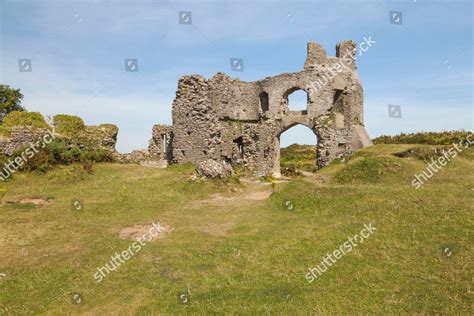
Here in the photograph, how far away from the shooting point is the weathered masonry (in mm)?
25094

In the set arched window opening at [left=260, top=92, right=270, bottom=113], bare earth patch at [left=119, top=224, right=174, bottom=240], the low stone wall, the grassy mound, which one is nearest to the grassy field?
bare earth patch at [left=119, top=224, right=174, bottom=240]

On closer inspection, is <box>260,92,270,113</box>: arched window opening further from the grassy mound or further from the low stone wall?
the low stone wall

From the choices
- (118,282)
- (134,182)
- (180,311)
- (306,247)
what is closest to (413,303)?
(306,247)

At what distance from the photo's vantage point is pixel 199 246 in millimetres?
10352

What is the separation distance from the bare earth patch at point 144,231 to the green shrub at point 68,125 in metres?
13.1

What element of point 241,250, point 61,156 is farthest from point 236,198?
point 61,156

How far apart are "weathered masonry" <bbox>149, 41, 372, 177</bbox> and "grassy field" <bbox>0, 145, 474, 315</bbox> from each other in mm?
9099

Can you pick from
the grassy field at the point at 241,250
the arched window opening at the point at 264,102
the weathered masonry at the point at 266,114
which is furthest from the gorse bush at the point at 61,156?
the arched window opening at the point at 264,102

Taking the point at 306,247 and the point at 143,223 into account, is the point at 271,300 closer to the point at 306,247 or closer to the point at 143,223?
the point at 306,247

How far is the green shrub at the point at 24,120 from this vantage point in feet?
67.4

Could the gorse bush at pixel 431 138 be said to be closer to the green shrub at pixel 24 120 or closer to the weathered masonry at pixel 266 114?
the weathered masonry at pixel 266 114

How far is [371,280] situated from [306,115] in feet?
67.2

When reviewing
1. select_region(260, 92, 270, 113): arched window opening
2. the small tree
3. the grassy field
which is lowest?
the grassy field

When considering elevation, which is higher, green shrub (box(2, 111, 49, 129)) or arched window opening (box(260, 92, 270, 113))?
arched window opening (box(260, 92, 270, 113))
